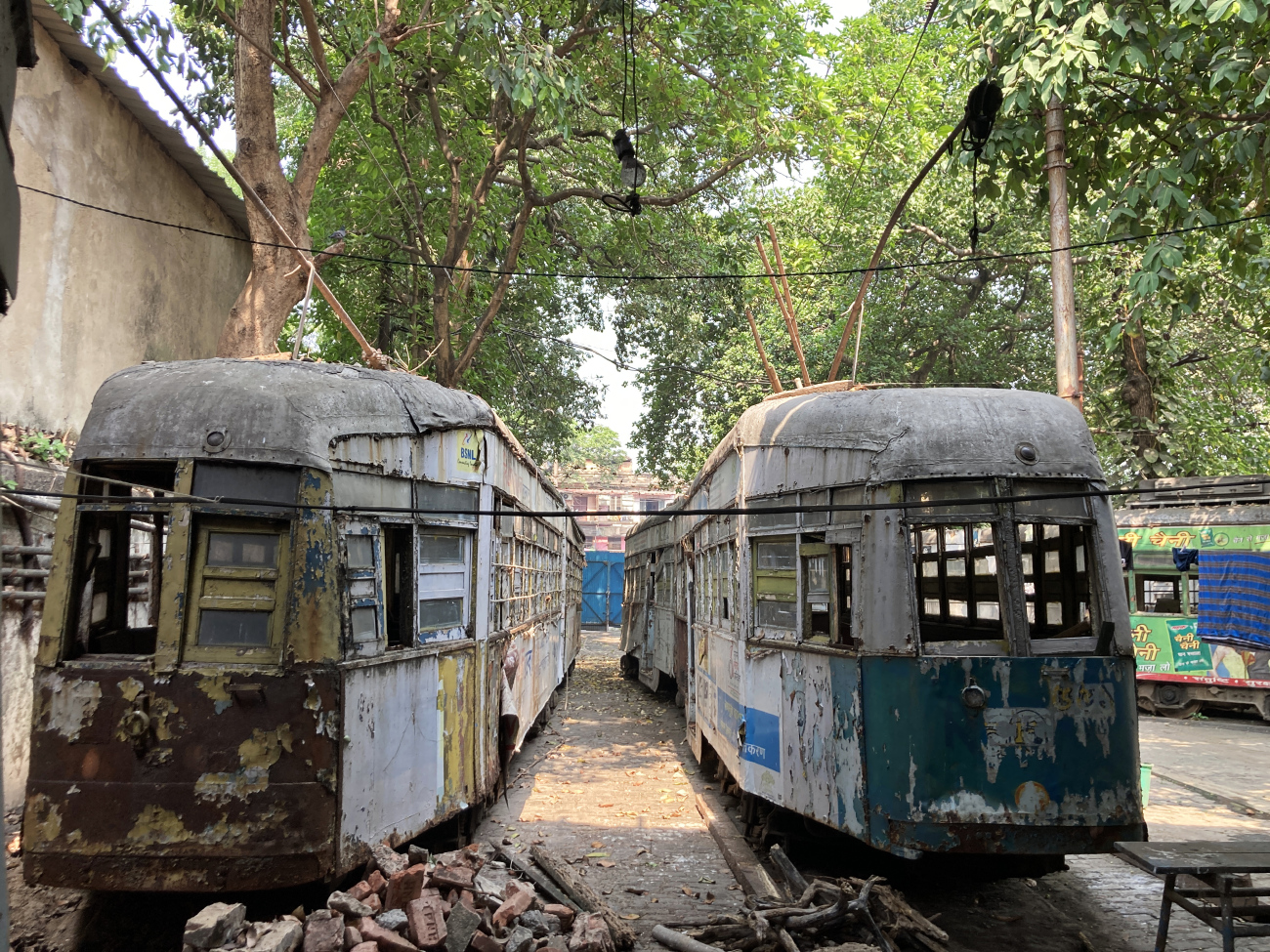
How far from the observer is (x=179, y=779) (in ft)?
16.4

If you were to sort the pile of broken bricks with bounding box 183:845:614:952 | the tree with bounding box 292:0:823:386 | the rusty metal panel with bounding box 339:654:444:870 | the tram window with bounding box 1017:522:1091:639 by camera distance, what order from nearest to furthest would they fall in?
1. the pile of broken bricks with bounding box 183:845:614:952
2. the rusty metal panel with bounding box 339:654:444:870
3. the tram window with bounding box 1017:522:1091:639
4. the tree with bounding box 292:0:823:386

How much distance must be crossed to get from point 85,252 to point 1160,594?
1521cm

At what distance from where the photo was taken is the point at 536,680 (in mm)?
11070

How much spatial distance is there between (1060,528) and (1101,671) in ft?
3.57

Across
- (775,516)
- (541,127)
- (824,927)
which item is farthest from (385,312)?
(824,927)

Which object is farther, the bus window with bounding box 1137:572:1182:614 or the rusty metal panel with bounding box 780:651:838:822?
the bus window with bounding box 1137:572:1182:614

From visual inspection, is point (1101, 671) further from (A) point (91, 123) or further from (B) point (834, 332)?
(B) point (834, 332)

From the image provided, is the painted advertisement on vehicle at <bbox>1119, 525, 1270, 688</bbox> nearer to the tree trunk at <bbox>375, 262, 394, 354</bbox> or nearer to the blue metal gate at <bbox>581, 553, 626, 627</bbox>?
the tree trunk at <bbox>375, 262, 394, 354</bbox>

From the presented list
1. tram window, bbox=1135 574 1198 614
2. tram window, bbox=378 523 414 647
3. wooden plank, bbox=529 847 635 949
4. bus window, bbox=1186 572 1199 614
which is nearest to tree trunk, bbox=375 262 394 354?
tram window, bbox=378 523 414 647

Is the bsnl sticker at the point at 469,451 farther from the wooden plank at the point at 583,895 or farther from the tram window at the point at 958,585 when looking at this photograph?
the tram window at the point at 958,585

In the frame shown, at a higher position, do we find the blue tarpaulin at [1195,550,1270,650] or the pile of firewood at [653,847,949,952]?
the blue tarpaulin at [1195,550,1270,650]

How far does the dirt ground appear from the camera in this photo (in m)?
5.52

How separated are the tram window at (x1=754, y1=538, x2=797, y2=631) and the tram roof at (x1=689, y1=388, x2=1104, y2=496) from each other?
877 millimetres

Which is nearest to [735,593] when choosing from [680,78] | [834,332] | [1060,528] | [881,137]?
[1060,528]
